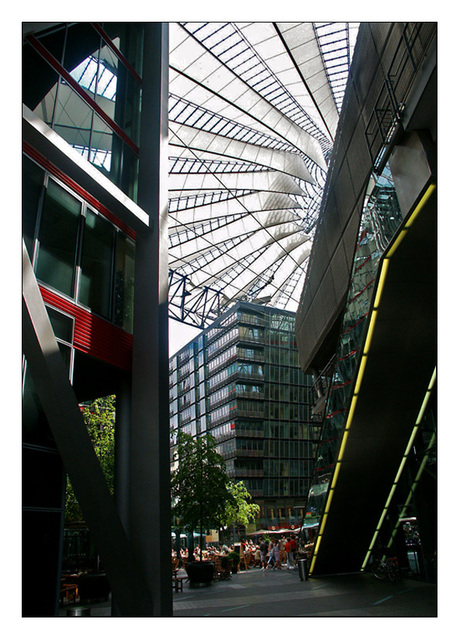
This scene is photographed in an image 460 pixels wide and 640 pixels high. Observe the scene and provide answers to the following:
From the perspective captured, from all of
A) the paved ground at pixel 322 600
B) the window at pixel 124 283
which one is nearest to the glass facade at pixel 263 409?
the paved ground at pixel 322 600

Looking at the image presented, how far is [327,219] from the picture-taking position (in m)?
19.3

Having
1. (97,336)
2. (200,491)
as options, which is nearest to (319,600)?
(97,336)

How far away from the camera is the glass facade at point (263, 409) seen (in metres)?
86.8

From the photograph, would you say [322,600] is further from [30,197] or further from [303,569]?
[30,197]

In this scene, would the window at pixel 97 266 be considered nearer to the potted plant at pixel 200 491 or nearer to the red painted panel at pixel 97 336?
the red painted panel at pixel 97 336

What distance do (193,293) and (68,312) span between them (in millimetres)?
59884

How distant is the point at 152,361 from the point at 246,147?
32.6 metres

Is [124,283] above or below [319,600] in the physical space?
above

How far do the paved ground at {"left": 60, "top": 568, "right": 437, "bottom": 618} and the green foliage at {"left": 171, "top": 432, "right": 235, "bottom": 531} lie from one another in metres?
5.43

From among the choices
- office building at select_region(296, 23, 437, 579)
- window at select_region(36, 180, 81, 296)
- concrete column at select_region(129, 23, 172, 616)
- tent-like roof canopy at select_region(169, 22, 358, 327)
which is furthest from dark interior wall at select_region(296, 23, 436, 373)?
tent-like roof canopy at select_region(169, 22, 358, 327)

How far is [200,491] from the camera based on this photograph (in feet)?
80.0

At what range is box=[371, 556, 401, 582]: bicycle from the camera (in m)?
16.2

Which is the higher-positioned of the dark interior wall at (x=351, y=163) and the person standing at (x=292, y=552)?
the dark interior wall at (x=351, y=163)

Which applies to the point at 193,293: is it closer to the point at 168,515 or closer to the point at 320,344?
the point at 320,344
